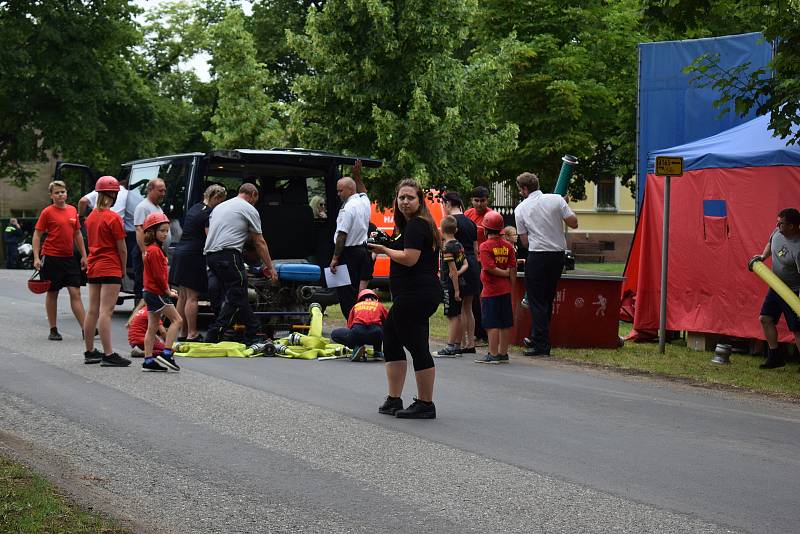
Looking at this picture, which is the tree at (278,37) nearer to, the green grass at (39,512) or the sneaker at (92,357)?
the sneaker at (92,357)

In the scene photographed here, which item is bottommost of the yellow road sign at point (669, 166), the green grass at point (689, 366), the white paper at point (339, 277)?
the green grass at point (689, 366)

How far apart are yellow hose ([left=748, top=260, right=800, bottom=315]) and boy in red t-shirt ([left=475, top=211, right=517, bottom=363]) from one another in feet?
8.83

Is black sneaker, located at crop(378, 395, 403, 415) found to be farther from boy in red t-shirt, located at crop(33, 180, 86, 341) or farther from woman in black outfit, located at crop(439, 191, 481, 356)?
boy in red t-shirt, located at crop(33, 180, 86, 341)

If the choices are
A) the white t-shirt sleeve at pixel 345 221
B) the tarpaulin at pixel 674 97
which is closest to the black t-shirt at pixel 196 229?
the white t-shirt sleeve at pixel 345 221

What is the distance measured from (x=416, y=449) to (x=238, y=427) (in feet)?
4.65

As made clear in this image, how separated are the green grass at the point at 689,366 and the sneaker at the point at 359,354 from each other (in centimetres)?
215

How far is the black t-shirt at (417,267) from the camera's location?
9273 mm

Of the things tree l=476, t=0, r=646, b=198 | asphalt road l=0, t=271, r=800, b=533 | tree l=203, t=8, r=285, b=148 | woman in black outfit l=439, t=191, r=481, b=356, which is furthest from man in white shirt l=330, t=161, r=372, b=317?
tree l=203, t=8, r=285, b=148

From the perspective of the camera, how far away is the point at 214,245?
44.1 feet

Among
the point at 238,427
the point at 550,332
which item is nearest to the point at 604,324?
the point at 550,332

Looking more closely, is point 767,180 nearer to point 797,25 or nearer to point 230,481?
point 797,25

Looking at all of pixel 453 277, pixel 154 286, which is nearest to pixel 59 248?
pixel 154 286

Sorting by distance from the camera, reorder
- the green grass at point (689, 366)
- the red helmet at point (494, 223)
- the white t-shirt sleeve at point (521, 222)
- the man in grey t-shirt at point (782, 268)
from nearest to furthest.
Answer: the green grass at point (689, 366)
the man in grey t-shirt at point (782, 268)
the red helmet at point (494, 223)
the white t-shirt sleeve at point (521, 222)

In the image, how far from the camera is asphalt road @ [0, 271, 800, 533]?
6309 millimetres
